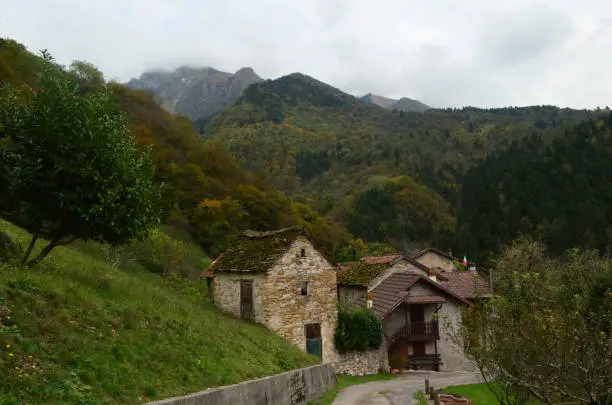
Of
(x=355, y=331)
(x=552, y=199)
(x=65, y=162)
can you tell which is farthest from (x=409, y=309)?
(x=552, y=199)

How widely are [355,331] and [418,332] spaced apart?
7.84 m

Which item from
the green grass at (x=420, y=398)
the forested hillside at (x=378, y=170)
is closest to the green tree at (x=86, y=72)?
the forested hillside at (x=378, y=170)

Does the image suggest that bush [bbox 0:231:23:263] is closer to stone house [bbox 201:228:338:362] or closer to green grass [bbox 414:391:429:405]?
stone house [bbox 201:228:338:362]

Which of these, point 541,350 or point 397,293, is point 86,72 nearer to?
point 397,293

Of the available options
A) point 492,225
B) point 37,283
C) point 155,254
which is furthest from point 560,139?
point 37,283

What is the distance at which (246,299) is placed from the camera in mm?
27297

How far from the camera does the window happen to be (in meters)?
27.9

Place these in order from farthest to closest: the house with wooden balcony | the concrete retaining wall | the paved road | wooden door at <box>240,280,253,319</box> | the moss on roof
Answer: the moss on roof, the house with wooden balcony, wooden door at <box>240,280,253,319</box>, the paved road, the concrete retaining wall

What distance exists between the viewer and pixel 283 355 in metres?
19.3

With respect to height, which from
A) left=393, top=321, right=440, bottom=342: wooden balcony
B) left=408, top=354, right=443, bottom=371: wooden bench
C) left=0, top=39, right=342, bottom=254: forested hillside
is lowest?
left=408, top=354, right=443, bottom=371: wooden bench

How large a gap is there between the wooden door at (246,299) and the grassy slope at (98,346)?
10837mm

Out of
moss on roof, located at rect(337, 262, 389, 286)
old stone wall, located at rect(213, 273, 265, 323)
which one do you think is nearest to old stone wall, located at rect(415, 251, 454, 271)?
moss on roof, located at rect(337, 262, 389, 286)

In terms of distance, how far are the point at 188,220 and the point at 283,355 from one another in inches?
1363

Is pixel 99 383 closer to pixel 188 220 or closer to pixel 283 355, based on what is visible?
pixel 283 355
